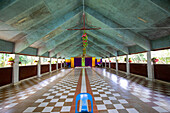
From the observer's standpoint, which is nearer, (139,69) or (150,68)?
(150,68)

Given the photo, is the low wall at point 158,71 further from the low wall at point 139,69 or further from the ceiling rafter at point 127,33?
the ceiling rafter at point 127,33

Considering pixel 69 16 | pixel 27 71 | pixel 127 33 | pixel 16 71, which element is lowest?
pixel 27 71

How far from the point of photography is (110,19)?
695cm

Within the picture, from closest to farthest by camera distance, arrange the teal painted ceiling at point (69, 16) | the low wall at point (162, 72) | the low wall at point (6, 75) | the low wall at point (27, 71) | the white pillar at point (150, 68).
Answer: the teal painted ceiling at point (69, 16) → the low wall at point (6, 75) → the low wall at point (162, 72) → the white pillar at point (150, 68) → the low wall at point (27, 71)

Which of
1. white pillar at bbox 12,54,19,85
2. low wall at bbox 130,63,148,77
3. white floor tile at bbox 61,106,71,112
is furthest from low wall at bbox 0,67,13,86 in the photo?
low wall at bbox 130,63,148,77

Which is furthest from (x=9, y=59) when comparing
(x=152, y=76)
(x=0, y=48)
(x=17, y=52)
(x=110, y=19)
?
(x=152, y=76)

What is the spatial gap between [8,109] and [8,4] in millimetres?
3870

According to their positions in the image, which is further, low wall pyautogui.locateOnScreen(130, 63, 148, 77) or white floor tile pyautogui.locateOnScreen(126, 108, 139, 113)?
low wall pyautogui.locateOnScreen(130, 63, 148, 77)

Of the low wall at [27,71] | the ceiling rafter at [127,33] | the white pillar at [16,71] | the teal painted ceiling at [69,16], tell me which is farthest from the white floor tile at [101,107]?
the low wall at [27,71]

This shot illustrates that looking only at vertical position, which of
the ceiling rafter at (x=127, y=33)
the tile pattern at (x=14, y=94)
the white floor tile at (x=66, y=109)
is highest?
the ceiling rafter at (x=127, y=33)

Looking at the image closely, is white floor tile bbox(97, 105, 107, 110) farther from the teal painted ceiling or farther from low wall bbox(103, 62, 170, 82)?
low wall bbox(103, 62, 170, 82)

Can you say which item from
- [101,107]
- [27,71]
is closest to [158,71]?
[101,107]

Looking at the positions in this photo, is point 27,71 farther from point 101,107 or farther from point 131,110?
point 131,110

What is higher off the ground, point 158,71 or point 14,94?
point 158,71
